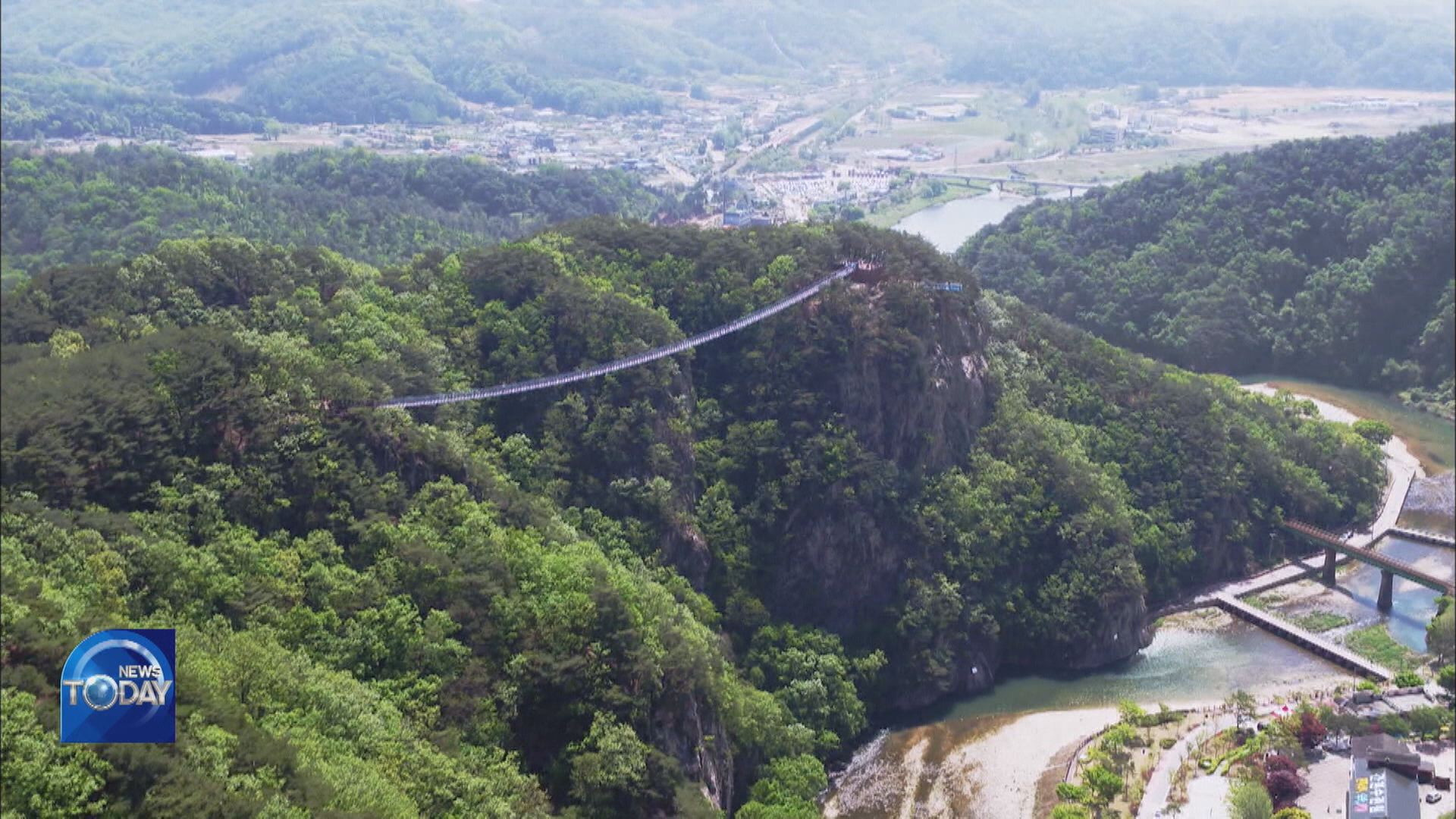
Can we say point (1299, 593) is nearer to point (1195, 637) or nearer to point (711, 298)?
point (1195, 637)

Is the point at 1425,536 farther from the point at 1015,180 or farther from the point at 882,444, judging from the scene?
the point at 1015,180

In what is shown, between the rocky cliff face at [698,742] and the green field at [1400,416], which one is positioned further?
the green field at [1400,416]

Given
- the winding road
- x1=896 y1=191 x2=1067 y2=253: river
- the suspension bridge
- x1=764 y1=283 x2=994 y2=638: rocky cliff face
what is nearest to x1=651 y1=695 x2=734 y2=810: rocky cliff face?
x1=764 y1=283 x2=994 y2=638: rocky cliff face

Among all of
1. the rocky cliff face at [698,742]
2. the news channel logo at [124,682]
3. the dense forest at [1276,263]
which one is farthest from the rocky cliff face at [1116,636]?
the dense forest at [1276,263]

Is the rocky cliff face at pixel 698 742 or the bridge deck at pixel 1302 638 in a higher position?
the rocky cliff face at pixel 698 742

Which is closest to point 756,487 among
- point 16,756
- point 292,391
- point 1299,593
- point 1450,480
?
point 292,391

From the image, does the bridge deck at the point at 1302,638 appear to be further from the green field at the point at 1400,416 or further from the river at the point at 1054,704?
the green field at the point at 1400,416

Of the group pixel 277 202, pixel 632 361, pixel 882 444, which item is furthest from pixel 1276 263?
pixel 277 202
